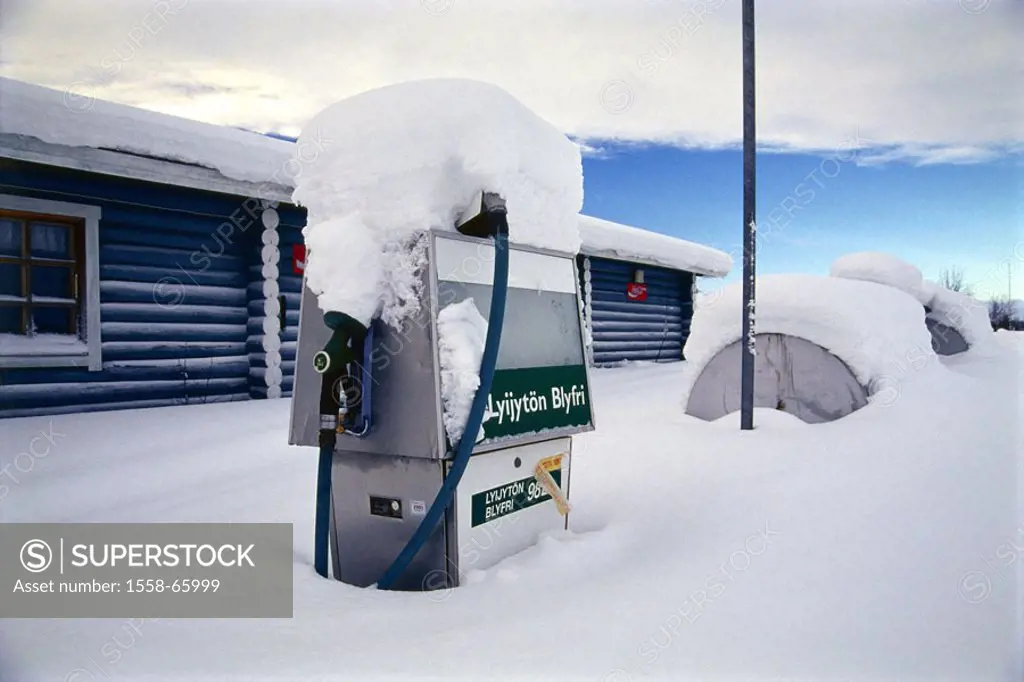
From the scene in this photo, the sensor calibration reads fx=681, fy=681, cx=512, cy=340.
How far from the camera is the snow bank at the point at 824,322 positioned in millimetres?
5488

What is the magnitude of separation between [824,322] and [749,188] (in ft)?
4.13

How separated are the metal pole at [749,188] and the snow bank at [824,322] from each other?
1.42ft

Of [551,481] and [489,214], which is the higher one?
[489,214]

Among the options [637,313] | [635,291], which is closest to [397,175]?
[635,291]

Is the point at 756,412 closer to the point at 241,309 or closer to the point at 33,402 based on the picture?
the point at 241,309

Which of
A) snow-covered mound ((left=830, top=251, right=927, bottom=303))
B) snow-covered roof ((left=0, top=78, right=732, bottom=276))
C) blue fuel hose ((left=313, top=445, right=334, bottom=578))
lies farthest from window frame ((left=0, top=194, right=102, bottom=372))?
snow-covered mound ((left=830, top=251, right=927, bottom=303))

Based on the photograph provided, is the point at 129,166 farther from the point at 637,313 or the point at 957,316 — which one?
the point at 957,316

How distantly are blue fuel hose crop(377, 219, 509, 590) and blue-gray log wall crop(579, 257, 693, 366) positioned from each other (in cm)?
1017

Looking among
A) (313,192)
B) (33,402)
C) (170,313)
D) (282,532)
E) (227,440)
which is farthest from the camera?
(170,313)

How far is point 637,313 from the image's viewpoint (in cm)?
1450

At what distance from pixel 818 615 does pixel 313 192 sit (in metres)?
2.44

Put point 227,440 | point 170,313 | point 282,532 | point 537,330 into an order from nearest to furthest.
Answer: point 537,330, point 282,532, point 227,440, point 170,313

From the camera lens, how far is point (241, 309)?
25.1ft

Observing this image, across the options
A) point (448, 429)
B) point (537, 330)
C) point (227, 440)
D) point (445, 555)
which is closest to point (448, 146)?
point (537, 330)
